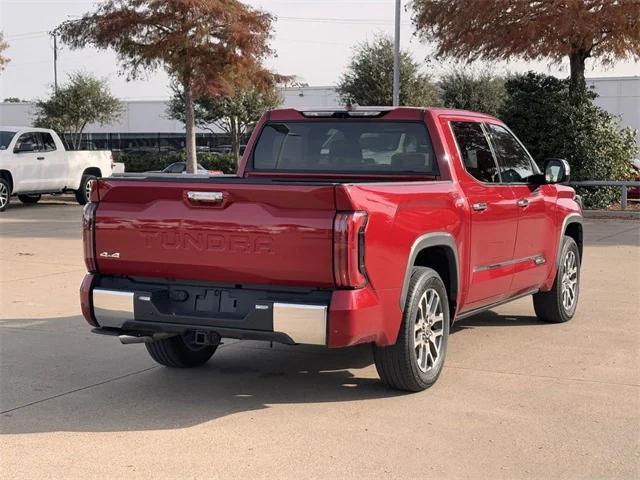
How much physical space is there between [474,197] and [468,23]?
16434 mm

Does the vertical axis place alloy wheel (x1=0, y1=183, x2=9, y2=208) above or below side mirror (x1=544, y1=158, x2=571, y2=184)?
below

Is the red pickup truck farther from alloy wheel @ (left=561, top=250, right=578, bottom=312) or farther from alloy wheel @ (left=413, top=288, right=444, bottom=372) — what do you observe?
alloy wheel @ (left=561, top=250, right=578, bottom=312)

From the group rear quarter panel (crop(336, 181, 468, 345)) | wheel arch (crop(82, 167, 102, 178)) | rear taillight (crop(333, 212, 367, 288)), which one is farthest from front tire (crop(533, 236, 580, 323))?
wheel arch (crop(82, 167, 102, 178))

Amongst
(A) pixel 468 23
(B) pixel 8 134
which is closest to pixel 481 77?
(A) pixel 468 23

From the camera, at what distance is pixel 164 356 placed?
264 inches

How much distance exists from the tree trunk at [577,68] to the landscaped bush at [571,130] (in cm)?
19

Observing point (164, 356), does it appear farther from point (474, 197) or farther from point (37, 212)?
point (37, 212)

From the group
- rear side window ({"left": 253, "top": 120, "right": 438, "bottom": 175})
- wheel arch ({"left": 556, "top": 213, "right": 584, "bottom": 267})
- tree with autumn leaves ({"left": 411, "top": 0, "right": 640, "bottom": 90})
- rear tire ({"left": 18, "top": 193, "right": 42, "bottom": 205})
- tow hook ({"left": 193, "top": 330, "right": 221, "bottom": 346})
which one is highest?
tree with autumn leaves ({"left": 411, "top": 0, "right": 640, "bottom": 90})

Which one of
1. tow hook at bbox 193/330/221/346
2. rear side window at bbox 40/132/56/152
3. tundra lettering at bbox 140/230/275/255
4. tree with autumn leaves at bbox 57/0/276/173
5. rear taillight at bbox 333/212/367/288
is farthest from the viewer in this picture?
tree with autumn leaves at bbox 57/0/276/173

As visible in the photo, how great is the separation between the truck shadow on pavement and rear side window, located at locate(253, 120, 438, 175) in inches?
59.1

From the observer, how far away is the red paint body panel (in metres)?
5.21

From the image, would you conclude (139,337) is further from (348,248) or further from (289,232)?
(348,248)

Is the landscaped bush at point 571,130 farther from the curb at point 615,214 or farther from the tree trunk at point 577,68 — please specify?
the curb at point 615,214

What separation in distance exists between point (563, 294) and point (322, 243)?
13.0ft
